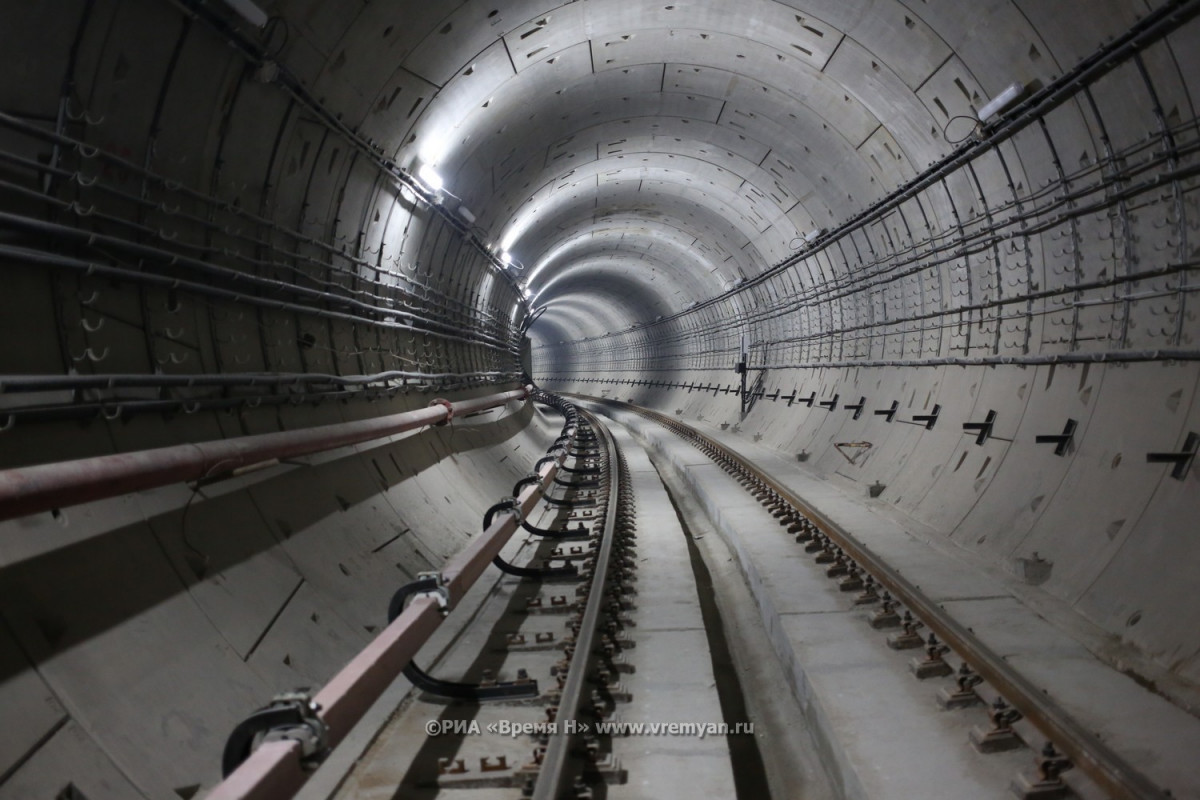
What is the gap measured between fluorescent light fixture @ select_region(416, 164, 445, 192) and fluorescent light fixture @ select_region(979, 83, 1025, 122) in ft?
18.5

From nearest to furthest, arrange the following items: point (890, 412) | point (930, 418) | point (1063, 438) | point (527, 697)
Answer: point (527, 697) < point (1063, 438) < point (930, 418) < point (890, 412)

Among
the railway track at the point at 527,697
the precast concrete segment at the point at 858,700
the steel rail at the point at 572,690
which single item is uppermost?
the steel rail at the point at 572,690

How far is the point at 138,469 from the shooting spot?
3.11 metres

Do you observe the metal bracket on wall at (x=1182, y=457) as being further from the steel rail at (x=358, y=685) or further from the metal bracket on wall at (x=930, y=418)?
the steel rail at (x=358, y=685)

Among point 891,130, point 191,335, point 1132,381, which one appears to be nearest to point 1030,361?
point 1132,381

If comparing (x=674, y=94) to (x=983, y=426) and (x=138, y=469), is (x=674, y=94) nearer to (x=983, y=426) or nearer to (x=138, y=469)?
(x=983, y=426)

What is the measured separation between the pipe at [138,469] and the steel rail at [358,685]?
47.9 inches

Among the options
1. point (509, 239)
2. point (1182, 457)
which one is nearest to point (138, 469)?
point (1182, 457)

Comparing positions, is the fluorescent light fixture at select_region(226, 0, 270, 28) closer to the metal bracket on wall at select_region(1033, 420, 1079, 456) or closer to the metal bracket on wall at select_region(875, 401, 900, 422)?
the metal bracket on wall at select_region(1033, 420, 1079, 456)

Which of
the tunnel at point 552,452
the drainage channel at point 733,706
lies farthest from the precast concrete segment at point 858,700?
the drainage channel at point 733,706

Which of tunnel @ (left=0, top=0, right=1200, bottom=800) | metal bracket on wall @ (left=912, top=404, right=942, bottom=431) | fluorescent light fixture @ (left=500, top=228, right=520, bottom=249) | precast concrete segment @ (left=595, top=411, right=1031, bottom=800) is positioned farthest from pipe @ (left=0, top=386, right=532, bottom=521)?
fluorescent light fixture @ (left=500, top=228, right=520, bottom=249)

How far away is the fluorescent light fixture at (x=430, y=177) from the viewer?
768 centimetres

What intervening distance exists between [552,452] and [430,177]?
15.4 ft

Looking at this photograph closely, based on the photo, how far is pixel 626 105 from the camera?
35.3ft
